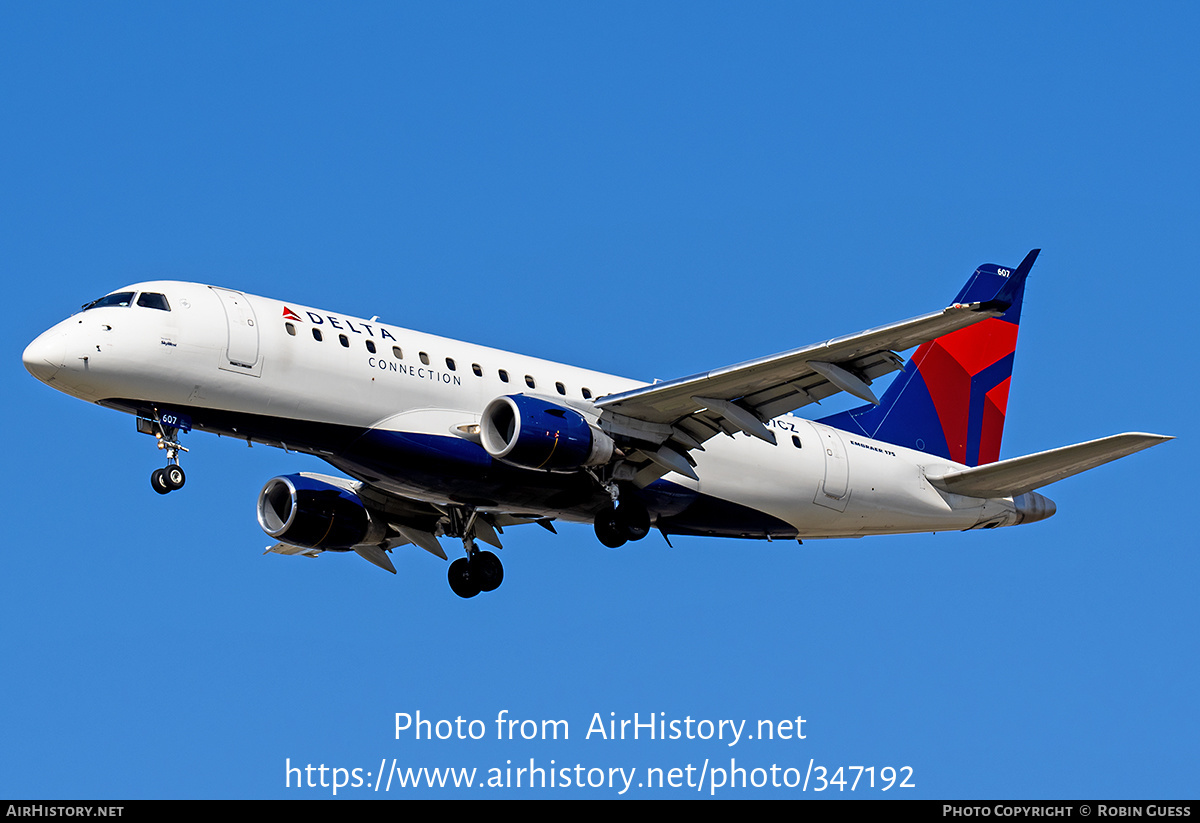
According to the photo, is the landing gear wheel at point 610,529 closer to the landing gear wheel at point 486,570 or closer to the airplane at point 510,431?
the airplane at point 510,431

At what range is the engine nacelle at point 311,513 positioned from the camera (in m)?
35.4

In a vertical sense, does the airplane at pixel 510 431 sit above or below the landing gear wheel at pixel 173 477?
above

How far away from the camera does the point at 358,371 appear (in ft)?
101

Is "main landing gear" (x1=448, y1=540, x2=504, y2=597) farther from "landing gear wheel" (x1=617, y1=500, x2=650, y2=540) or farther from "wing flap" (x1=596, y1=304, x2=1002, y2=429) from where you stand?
"wing flap" (x1=596, y1=304, x2=1002, y2=429)

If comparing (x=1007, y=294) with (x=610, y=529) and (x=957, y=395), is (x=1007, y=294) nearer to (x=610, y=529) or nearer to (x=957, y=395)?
(x=610, y=529)

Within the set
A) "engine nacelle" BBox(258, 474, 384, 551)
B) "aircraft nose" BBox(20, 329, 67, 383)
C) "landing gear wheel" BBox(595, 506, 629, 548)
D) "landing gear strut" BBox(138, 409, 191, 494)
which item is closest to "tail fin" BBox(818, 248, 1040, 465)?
"landing gear wheel" BBox(595, 506, 629, 548)

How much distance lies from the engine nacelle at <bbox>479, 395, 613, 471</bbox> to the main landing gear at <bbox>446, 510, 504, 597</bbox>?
15.9ft

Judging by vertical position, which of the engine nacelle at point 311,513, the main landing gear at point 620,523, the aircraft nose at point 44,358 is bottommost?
the aircraft nose at point 44,358

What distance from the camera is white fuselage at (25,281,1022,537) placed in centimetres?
2931

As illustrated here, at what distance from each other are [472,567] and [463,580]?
14.3 inches

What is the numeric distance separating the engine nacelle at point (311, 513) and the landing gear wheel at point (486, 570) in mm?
2639

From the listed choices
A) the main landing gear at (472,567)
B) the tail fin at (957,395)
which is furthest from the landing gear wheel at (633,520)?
the tail fin at (957,395)

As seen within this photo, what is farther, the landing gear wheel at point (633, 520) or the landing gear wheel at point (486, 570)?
the landing gear wheel at point (486, 570)
